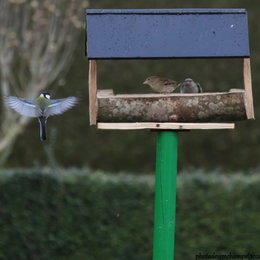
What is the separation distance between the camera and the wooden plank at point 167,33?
4.16 meters

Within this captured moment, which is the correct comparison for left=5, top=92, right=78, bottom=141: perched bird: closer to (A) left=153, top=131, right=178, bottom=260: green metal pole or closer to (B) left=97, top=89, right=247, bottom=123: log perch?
(B) left=97, top=89, right=247, bottom=123: log perch

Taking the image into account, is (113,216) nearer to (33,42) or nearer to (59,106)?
(59,106)

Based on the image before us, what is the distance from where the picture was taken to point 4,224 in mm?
5781

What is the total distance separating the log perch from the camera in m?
4.28

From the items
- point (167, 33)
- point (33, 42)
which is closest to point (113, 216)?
point (167, 33)

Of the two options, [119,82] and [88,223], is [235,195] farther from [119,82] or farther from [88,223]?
[119,82]

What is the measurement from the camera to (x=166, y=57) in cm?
414

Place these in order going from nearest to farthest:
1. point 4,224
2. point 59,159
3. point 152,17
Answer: point 152,17, point 4,224, point 59,159

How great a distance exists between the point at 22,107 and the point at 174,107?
866 millimetres

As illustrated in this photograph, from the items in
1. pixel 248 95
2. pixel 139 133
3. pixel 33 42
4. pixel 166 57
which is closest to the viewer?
pixel 166 57

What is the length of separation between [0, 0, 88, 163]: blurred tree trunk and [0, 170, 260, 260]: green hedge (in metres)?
2.00

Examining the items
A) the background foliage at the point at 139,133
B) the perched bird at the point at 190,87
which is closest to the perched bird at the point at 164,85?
the perched bird at the point at 190,87

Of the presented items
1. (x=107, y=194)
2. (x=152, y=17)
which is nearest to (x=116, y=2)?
(x=107, y=194)

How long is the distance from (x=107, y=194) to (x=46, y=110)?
67.3 inches
